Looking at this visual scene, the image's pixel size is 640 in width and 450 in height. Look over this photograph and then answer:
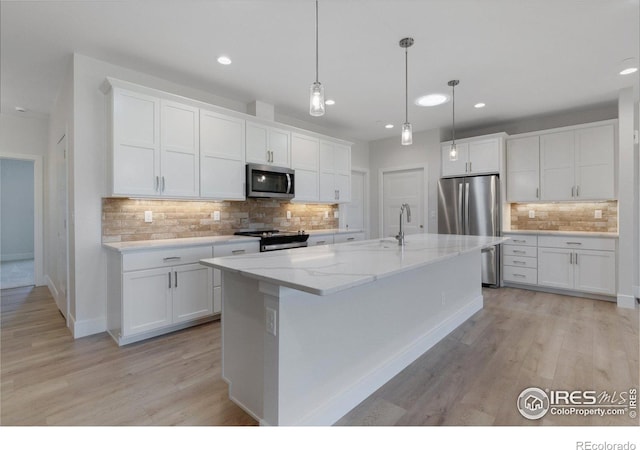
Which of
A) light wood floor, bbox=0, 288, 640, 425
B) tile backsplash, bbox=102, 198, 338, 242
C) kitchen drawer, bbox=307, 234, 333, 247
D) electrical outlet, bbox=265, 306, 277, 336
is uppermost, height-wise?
tile backsplash, bbox=102, 198, 338, 242

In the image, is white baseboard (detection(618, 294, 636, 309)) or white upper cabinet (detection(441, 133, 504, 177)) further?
white upper cabinet (detection(441, 133, 504, 177))

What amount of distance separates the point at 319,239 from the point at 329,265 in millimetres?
2669

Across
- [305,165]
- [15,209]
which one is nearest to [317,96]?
Answer: [305,165]

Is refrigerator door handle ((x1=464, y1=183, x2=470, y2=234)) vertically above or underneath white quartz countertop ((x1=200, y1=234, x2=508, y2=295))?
above

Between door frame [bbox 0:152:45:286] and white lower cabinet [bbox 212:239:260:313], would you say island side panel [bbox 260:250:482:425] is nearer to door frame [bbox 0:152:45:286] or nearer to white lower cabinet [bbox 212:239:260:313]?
white lower cabinet [bbox 212:239:260:313]

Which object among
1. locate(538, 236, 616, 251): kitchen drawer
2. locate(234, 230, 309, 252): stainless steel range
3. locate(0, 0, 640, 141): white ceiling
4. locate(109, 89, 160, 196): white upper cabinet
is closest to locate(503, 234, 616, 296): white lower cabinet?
locate(538, 236, 616, 251): kitchen drawer

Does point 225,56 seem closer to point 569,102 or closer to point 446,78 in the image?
point 446,78

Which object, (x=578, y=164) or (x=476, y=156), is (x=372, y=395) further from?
(x=578, y=164)

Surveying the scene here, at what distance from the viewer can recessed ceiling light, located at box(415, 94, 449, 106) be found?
13.1 ft

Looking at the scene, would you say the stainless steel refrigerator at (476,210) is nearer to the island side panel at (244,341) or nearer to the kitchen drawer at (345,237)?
the kitchen drawer at (345,237)

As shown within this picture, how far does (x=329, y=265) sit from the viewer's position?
1.73m

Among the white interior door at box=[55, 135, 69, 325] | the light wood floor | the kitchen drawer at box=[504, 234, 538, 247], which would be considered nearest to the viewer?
the light wood floor

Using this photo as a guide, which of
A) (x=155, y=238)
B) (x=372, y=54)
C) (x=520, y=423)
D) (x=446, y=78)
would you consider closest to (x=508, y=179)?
(x=446, y=78)

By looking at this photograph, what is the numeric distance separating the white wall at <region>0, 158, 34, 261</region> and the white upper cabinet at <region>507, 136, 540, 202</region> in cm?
1003
